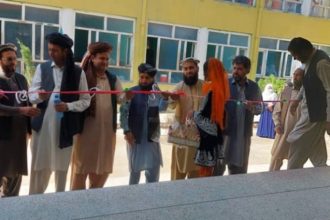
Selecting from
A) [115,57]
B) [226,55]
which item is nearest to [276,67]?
[226,55]

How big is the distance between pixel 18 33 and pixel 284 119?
263 inches

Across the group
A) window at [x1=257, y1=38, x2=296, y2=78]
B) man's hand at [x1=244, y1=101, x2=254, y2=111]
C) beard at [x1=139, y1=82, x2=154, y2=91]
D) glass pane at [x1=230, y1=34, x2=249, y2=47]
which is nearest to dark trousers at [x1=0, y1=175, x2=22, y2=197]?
beard at [x1=139, y1=82, x2=154, y2=91]

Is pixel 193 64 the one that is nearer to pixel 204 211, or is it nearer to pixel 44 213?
pixel 204 211

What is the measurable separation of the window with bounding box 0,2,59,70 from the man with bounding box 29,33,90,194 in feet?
19.5

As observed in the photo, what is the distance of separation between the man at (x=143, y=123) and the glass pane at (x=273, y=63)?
921 centimetres

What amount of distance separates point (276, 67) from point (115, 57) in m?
5.37

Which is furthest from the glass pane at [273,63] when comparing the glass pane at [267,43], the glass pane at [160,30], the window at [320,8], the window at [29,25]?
the window at [29,25]

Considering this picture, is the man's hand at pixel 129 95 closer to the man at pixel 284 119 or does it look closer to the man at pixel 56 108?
the man at pixel 56 108

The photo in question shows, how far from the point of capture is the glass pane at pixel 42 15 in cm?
867

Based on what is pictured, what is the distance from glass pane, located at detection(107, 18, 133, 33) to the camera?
911 centimetres

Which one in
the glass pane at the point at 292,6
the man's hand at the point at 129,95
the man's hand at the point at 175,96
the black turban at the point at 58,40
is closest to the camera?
the black turban at the point at 58,40

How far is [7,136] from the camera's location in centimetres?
286

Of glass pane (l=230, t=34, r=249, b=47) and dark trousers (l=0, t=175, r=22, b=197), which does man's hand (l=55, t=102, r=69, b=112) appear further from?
glass pane (l=230, t=34, r=249, b=47)

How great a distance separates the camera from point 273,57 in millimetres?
12289
